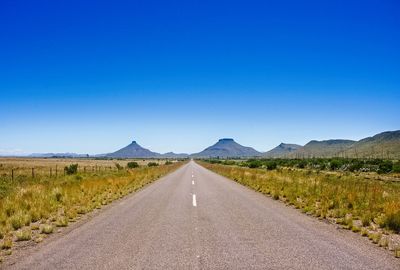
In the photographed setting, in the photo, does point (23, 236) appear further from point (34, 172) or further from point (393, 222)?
point (34, 172)

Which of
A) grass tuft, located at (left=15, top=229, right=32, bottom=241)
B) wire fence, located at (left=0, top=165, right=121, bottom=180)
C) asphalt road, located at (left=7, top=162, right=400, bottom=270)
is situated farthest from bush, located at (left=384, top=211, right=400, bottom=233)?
wire fence, located at (left=0, top=165, right=121, bottom=180)

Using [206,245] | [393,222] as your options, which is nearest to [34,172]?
[206,245]

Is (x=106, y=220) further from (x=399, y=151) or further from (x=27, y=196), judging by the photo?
(x=399, y=151)

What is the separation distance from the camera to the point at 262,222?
1100cm

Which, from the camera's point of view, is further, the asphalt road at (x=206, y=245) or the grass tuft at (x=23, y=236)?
the grass tuft at (x=23, y=236)

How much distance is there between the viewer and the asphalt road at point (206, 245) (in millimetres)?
6625

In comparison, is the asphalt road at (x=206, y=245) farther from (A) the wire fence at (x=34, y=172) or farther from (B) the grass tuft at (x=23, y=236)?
(A) the wire fence at (x=34, y=172)

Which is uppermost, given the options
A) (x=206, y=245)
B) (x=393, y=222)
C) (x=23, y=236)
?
(x=23, y=236)

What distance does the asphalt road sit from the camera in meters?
6.62

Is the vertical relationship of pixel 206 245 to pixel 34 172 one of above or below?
below

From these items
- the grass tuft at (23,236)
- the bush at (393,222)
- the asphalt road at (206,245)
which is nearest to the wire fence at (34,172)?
the grass tuft at (23,236)

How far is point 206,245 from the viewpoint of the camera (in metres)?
7.98

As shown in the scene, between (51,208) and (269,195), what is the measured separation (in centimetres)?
1130

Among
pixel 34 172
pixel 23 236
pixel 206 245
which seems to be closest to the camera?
pixel 206 245
